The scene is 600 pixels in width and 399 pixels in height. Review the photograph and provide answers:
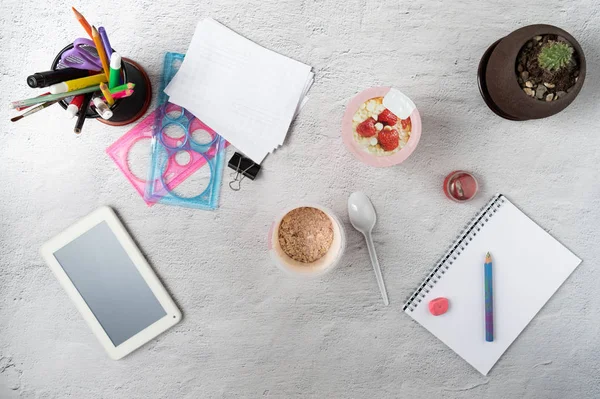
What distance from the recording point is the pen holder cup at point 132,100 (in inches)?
28.9

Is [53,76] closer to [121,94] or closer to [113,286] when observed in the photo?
[121,94]

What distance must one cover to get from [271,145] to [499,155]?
418mm

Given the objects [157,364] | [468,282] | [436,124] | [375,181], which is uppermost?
[436,124]

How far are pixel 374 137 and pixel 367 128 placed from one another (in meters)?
0.02

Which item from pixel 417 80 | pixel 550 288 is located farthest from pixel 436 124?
pixel 550 288

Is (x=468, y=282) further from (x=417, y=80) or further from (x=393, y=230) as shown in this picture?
(x=417, y=80)

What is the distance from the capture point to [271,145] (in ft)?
2.66

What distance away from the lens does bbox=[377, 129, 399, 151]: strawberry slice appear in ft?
2.49

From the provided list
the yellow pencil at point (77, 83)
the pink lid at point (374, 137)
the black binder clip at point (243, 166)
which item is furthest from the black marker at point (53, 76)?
the pink lid at point (374, 137)

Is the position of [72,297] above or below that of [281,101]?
below

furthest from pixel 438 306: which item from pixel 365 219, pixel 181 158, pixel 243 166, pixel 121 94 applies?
pixel 121 94

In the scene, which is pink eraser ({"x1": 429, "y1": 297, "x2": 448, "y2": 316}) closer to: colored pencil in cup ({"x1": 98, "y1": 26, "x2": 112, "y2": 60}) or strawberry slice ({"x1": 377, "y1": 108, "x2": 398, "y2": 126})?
strawberry slice ({"x1": 377, "y1": 108, "x2": 398, "y2": 126})

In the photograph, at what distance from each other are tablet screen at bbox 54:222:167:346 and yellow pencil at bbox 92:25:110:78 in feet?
0.94

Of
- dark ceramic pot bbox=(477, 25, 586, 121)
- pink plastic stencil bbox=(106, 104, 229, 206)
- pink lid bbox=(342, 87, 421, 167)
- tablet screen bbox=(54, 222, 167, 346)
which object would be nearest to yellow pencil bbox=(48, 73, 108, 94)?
pink plastic stencil bbox=(106, 104, 229, 206)
